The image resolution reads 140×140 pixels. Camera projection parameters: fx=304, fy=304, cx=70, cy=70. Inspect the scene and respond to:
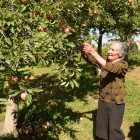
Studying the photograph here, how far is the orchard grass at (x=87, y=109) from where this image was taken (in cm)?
738

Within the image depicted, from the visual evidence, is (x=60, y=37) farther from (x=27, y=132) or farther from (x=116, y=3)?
(x=116, y=3)

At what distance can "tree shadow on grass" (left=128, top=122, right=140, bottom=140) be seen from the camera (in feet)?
23.4

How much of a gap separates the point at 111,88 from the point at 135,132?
2423mm

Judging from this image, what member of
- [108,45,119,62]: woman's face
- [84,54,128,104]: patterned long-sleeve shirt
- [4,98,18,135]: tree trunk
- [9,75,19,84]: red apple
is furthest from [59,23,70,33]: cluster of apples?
[4,98,18,135]: tree trunk

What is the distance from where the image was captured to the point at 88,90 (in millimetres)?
11703

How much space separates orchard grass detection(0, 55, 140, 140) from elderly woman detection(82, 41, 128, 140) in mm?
852

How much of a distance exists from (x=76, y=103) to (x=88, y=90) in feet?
5.75

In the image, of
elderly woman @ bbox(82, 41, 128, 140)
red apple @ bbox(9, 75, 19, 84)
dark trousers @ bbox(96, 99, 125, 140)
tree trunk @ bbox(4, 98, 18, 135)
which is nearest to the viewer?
red apple @ bbox(9, 75, 19, 84)

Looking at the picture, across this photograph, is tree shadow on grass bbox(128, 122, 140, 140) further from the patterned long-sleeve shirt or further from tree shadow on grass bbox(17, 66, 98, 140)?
the patterned long-sleeve shirt

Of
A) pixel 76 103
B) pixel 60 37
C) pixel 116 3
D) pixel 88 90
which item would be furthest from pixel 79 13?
pixel 88 90

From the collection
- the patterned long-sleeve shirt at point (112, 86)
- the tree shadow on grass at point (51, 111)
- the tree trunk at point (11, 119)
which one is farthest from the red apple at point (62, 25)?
the tree trunk at point (11, 119)

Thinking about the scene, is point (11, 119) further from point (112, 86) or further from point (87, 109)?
point (112, 86)

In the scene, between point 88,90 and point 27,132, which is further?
point 88,90

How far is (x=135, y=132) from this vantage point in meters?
7.36
